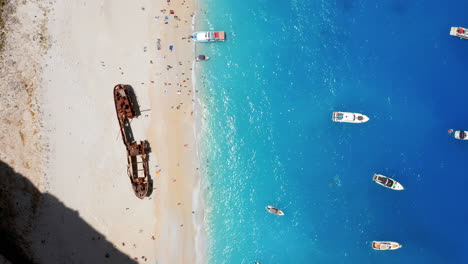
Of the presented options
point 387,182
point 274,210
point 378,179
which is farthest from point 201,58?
point 387,182

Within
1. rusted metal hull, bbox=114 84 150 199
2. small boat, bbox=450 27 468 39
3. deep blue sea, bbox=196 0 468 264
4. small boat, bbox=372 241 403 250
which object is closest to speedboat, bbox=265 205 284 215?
deep blue sea, bbox=196 0 468 264

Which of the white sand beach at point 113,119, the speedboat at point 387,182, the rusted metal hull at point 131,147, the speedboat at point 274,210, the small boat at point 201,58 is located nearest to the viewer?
the rusted metal hull at point 131,147

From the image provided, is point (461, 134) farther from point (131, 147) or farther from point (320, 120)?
point (131, 147)

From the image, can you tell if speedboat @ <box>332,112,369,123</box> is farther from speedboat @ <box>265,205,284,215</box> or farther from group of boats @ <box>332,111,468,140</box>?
speedboat @ <box>265,205,284,215</box>

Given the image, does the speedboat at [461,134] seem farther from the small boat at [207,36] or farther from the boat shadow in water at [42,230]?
the boat shadow in water at [42,230]

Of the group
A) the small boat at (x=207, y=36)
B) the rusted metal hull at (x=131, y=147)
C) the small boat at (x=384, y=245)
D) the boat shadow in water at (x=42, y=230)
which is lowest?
the small boat at (x=384, y=245)

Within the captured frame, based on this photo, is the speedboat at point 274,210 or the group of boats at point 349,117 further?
the speedboat at point 274,210

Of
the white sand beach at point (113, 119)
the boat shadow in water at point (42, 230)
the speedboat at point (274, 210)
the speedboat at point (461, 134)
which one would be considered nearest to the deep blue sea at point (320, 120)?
the speedboat at point (274, 210)
